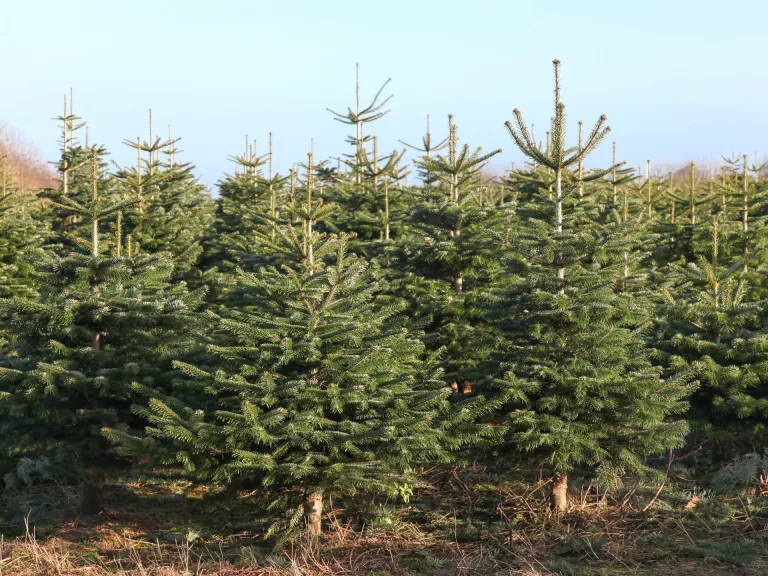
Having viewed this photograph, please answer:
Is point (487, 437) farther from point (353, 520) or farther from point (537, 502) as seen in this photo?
point (353, 520)

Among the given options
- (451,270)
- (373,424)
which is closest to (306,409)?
(373,424)

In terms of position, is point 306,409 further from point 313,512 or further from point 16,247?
point 16,247

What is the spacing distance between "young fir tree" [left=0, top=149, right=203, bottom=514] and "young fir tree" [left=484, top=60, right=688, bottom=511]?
407 centimetres

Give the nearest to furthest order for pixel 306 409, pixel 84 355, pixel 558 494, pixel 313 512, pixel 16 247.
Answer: pixel 306 409 < pixel 313 512 < pixel 84 355 < pixel 558 494 < pixel 16 247

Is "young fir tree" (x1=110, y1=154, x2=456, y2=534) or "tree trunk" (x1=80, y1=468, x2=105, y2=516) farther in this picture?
"tree trunk" (x1=80, y1=468, x2=105, y2=516)

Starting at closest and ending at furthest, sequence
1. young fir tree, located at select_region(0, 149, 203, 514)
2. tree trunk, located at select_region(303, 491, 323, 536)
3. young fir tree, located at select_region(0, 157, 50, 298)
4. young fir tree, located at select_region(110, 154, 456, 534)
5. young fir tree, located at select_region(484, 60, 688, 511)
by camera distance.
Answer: young fir tree, located at select_region(110, 154, 456, 534)
tree trunk, located at select_region(303, 491, 323, 536)
young fir tree, located at select_region(484, 60, 688, 511)
young fir tree, located at select_region(0, 149, 203, 514)
young fir tree, located at select_region(0, 157, 50, 298)

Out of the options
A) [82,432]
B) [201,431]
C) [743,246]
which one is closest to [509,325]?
[201,431]

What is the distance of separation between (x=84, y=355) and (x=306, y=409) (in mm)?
2948

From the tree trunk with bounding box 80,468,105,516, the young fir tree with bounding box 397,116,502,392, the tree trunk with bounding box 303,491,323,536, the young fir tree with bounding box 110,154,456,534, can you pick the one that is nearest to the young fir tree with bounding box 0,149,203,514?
the tree trunk with bounding box 80,468,105,516

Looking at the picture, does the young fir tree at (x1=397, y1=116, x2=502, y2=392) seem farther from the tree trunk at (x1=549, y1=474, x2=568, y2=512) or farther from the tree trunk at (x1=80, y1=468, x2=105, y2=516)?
the tree trunk at (x1=80, y1=468, x2=105, y2=516)

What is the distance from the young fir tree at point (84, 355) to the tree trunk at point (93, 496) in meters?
0.01

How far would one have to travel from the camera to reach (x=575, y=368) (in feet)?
27.5

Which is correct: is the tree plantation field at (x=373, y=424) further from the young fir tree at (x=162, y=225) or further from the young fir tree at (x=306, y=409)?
the young fir tree at (x=162, y=225)

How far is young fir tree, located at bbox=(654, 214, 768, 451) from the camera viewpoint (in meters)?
9.45
